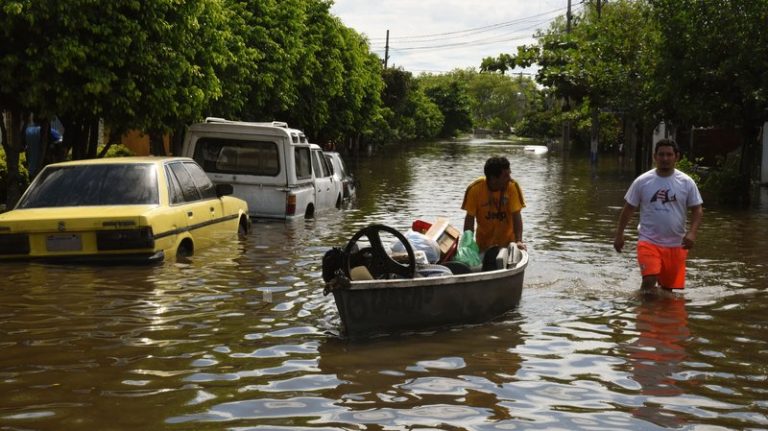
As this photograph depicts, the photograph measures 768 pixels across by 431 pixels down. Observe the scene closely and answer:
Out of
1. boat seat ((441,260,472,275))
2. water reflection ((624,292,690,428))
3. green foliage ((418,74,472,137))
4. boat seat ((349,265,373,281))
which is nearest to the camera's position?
water reflection ((624,292,690,428))

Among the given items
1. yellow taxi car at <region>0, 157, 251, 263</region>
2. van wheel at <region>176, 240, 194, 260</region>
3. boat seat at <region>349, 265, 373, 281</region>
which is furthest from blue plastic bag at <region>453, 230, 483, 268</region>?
van wheel at <region>176, 240, 194, 260</region>

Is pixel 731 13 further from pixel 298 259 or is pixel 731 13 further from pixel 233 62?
pixel 298 259

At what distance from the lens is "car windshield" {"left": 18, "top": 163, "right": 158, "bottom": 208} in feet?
37.9

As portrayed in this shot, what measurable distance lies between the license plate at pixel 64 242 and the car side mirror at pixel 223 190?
2816 millimetres

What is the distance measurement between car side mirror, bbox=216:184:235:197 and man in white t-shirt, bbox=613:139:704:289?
5.64 meters

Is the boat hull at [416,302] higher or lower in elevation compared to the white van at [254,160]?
lower

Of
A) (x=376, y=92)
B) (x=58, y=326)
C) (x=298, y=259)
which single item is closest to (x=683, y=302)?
(x=298, y=259)

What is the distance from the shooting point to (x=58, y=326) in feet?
28.9

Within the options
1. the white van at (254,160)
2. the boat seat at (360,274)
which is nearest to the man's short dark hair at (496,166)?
the boat seat at (360,274)

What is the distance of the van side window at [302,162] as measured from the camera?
57.9 feet

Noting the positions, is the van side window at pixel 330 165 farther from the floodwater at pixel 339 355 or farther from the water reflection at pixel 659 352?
the water reflection at pixel 659 352

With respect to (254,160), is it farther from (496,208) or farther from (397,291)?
(397,291)

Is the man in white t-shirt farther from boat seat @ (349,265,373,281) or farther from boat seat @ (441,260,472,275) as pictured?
boat seat @ (349,265,373,281)

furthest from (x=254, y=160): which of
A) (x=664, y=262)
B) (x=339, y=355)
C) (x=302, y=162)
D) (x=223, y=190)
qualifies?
(x=339, y=355)
